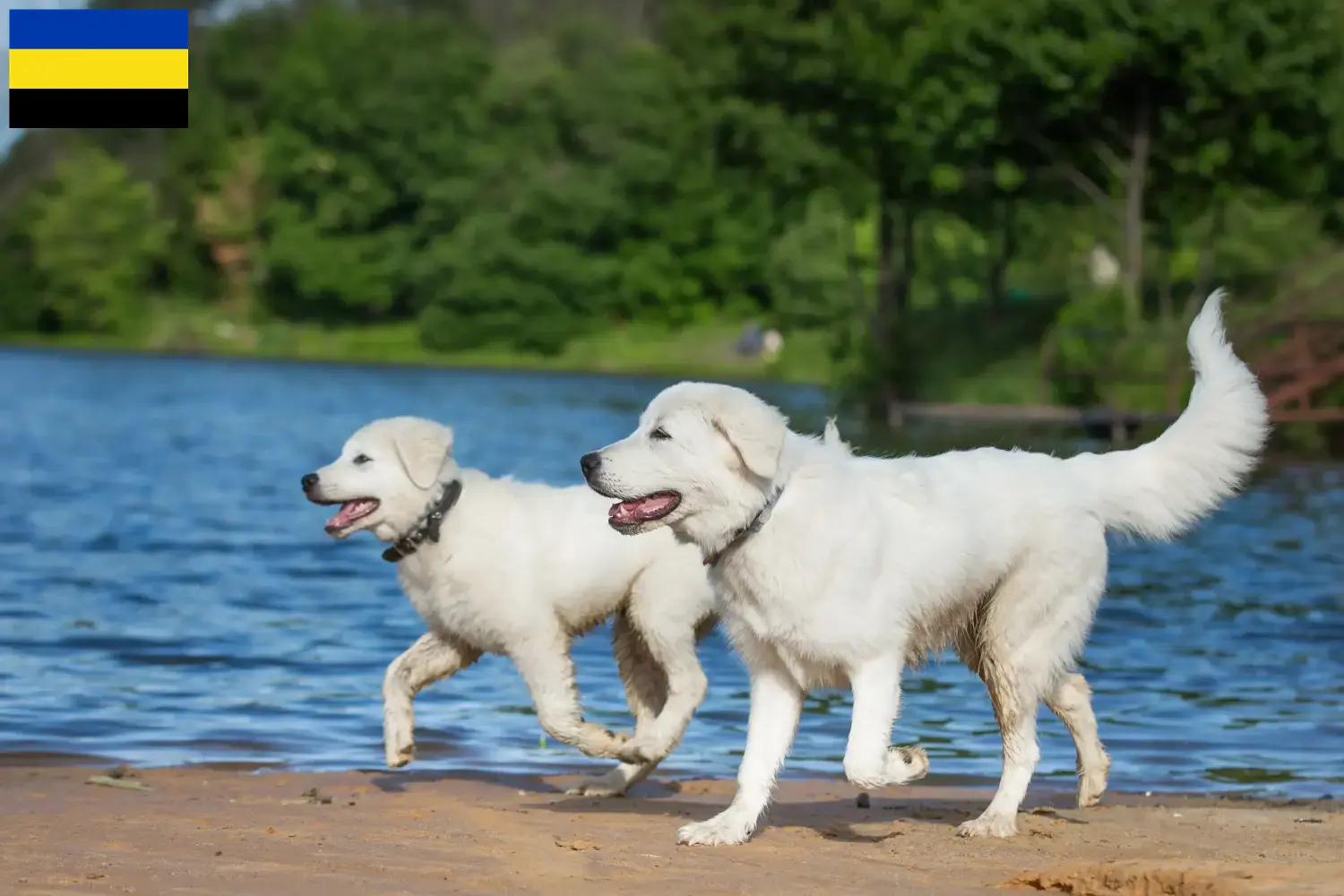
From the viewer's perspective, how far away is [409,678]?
9.16 metres

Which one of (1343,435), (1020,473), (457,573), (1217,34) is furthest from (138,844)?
(1217,34)

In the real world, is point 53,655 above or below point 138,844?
below

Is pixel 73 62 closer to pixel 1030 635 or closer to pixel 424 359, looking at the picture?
pixel 1030 635

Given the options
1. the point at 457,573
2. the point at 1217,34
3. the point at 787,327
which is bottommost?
the point at 787,327

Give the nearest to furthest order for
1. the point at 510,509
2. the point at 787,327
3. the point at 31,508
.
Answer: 1. the point at 510,509
2. the point at 31,508
3. the point at 787,327

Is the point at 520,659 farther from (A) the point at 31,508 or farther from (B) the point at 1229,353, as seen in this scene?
(A) the point at 31,508

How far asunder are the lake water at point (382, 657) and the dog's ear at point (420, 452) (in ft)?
5.73

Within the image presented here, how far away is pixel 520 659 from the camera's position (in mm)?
8891

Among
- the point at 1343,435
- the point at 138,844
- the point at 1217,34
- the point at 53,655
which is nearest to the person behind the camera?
the point at 138,844

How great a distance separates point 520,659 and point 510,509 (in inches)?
27.0

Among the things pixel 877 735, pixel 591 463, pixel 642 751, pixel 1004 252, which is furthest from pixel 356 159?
pixel 877 735

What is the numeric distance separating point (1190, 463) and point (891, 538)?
5.29 feet

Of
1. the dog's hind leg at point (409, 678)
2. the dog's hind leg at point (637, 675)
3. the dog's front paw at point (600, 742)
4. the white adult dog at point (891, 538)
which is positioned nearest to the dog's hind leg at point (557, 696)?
the dog's front paw at point (600, 742)

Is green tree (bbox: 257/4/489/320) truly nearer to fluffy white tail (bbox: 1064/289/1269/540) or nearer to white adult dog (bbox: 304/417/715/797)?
white adult dog (bbox: 304/417/715/797)
